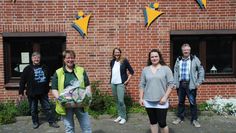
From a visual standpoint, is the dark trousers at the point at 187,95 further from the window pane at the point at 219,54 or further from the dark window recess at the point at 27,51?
the dark window recess at the point at 27,51

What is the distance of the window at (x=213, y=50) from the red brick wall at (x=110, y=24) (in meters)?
0.29

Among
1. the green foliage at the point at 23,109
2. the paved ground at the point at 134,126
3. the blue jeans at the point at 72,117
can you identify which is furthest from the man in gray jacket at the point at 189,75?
the green foliage at the point at 23,109

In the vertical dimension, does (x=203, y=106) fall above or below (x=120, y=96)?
below

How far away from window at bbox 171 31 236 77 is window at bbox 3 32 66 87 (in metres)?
3.16

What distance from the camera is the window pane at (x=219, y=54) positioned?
360 inches

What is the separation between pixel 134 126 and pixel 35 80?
2401mm

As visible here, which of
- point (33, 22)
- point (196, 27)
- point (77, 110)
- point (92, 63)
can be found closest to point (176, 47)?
point (196, 27)

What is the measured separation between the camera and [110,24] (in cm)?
880

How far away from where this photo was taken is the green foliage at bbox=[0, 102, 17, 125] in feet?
25.3

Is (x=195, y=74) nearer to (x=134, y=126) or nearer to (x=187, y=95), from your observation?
(x=187, y=95)

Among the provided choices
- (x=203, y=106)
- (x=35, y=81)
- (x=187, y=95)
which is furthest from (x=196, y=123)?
(x=35, y=81)

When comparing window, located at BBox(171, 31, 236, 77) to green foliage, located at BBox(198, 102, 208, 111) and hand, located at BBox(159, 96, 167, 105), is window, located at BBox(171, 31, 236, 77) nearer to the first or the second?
green foliage, located at BBox(198, 102, 208, 111)

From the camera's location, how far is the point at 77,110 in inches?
213

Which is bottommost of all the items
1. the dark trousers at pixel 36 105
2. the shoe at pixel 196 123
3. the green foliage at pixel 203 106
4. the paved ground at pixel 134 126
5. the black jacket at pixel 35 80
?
the paved ground at pixel 134 126
